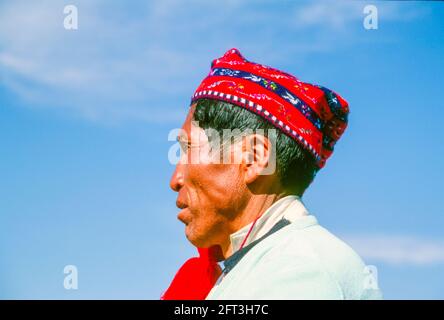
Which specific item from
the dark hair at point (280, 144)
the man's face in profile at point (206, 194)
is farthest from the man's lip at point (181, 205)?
the dark hair at point (280, 144)

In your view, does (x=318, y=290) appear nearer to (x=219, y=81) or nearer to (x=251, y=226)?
(x=251, y=226)

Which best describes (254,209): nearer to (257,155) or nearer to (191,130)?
(257,155)

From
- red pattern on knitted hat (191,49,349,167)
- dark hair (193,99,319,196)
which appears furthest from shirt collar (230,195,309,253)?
red pattern on knitted hat (191,49,349,167)

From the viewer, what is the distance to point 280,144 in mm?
3607

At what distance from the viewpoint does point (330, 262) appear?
10.2 feet

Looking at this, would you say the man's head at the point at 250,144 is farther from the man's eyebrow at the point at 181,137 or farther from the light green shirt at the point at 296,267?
the light green shirt at the point at 296,267

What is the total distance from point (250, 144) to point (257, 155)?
0.07 metres

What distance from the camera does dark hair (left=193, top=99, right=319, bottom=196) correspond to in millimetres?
3616

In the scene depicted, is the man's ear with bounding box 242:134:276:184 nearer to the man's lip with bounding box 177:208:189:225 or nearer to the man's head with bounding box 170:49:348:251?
the man's head with bounding box 170:49:348:251

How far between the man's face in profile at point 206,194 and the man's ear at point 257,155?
0.06 metres

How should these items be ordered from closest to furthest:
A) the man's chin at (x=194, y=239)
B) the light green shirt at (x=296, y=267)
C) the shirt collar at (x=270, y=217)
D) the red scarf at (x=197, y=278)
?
the light green shirt at (x=296, y=267)
the shirt collar at (x=270, y=217)
the man's chin at (x=194, y=239)
the red scarf at (x=197, y=278)

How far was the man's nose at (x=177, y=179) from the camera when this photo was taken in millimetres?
3840
